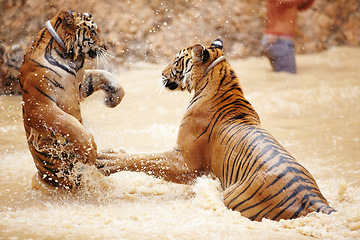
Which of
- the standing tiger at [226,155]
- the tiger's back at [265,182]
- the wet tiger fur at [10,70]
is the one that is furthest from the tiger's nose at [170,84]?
the wet tiger fur at [10,70]

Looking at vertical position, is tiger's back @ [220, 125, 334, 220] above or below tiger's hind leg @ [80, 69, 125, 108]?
below

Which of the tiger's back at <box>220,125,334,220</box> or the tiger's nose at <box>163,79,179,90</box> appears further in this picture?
the tiger's nose at <box>163,79,179,90</box>

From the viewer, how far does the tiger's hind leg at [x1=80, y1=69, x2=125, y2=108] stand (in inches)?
111

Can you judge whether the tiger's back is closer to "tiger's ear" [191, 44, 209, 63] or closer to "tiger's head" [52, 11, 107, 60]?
"tiger's ear" [191, 44, 209, 63]

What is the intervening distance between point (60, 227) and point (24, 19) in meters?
5.42

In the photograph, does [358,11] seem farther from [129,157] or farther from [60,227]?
[60,227]

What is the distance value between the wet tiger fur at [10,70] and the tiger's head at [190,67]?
149 inches

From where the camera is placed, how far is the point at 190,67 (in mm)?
2756

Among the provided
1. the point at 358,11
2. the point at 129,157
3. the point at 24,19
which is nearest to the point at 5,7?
the point at 24,19

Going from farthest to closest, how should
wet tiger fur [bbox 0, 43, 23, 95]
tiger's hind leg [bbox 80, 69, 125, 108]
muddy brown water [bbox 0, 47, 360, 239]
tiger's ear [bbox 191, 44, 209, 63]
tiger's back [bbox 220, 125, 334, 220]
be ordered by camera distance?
wet tiger fur [bbox 0, 43, 23, 95] < tiger's hind leg [bbox 80, 69, 125, 108] < tiger's ear [bbox 191, 44, 209, 63] < tiger's back [bbox 220, 125, 334, 220] < muddy brown water [bbox 0, 47, 360, 239]

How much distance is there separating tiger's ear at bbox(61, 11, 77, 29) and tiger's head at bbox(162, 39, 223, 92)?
2.23 ft

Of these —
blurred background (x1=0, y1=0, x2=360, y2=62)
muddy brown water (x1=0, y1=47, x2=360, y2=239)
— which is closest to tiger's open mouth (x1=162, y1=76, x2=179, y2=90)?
muddy brown water (x1=0, y1=47, x2=360, y2=239)

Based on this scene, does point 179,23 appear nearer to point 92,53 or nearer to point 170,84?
point 170,84

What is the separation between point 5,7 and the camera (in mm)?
6656
